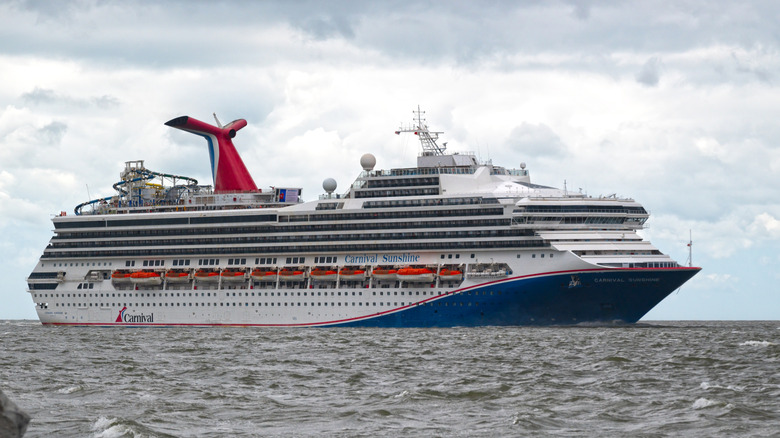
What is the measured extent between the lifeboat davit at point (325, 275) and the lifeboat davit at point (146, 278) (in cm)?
1565

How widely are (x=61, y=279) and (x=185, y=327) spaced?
16040mm

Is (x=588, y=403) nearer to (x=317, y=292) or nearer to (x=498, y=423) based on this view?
(x=498, y=423)

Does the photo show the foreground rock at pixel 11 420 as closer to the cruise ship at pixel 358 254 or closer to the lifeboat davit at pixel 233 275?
the cruise ship at pixel 358 254

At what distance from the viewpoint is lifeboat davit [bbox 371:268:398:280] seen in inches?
2965

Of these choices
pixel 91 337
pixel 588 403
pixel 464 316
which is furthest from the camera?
pixel 464 316

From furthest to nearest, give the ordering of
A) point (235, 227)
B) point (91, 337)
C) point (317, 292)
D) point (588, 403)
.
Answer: point (235, 227) < point (317, 292) < point (91, 337) < point (588, 403)

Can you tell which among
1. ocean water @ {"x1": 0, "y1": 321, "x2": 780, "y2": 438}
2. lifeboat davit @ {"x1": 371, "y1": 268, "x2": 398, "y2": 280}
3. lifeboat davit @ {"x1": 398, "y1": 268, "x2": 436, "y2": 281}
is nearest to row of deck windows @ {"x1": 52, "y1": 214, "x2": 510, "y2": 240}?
lifeboat davit @ {"x1": 371, "y1": 268, "x2": 398, "y2": 280}

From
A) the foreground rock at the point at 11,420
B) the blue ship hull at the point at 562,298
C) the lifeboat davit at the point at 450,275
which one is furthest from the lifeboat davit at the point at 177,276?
the foreground rock at the point at 11,420

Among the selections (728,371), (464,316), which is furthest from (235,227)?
(728,371)

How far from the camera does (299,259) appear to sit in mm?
80938

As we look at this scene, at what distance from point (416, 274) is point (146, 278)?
26.0 metres

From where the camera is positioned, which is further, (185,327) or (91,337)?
(185,327)

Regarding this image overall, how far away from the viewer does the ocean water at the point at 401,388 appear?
Result: 2533 centimetres

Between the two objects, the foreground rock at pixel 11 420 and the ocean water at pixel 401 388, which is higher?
the foreground rock at pixel 11 420
